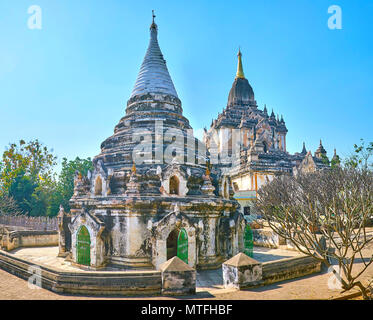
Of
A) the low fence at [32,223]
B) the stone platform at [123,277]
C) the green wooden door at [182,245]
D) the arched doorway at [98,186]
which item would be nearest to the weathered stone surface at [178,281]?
the stone platform at [123,277]

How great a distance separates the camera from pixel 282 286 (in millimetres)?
11297

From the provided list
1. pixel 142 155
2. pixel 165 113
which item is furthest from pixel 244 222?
pixel 165 113

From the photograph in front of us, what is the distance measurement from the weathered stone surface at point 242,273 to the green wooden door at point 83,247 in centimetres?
774

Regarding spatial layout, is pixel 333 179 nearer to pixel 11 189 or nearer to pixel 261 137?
pixel 261 137

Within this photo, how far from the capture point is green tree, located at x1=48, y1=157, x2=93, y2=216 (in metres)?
40.6

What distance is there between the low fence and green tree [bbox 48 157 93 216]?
7.67 metres

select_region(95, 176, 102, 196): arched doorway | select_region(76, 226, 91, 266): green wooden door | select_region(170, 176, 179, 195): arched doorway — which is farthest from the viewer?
select_region(95, 176, 102, 196): arched doorway

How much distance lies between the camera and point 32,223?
29.6m

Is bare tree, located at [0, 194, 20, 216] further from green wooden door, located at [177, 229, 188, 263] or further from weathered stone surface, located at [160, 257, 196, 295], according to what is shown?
weathered stone surface, located at [160, 257, 196, 295]

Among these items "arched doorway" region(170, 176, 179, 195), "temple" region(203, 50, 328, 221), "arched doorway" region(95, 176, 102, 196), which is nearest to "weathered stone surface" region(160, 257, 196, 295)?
"arched doorway" region(170, 176, 179, 195)

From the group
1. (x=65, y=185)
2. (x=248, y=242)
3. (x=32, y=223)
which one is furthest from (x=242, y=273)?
(x=65, y=185)

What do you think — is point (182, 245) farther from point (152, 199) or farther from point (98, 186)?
point (98, 186)

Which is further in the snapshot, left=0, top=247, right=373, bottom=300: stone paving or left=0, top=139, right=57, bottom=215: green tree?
left=0, top=139, right=57, bottom=215: green tree
